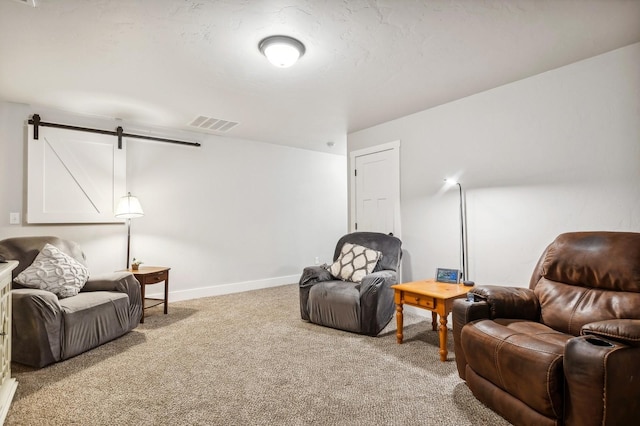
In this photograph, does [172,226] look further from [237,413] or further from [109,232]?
[237,413]

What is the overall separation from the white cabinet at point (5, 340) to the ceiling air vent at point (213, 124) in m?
2.61

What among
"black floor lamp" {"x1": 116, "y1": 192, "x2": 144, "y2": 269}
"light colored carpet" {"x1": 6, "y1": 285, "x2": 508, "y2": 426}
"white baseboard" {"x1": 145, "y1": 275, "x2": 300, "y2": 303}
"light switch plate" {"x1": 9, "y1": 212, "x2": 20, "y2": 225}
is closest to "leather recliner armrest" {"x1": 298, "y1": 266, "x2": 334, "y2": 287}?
"light colored carpet" {"x1": 6, "y1": 285, "x2": 508, "y2": 426}

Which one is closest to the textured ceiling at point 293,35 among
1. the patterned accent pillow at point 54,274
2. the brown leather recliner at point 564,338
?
the brown leather recliner at point 564,338

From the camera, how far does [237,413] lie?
1.87 metres

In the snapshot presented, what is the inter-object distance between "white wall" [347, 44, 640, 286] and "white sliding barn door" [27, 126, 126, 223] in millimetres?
3657

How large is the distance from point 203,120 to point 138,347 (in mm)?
2749

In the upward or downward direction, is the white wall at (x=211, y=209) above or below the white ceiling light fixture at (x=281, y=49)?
below

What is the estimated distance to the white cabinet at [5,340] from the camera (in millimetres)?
1889

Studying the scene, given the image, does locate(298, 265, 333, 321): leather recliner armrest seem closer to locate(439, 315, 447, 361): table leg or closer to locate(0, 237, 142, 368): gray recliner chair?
locate(439, 315, 447, 361): table leg

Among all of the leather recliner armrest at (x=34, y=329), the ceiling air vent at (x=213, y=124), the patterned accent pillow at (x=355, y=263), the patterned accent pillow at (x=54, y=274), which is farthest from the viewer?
the ceiling air vent at (x=213, y=124)

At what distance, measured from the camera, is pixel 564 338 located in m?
1.80

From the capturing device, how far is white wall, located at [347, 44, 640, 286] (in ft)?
8.13

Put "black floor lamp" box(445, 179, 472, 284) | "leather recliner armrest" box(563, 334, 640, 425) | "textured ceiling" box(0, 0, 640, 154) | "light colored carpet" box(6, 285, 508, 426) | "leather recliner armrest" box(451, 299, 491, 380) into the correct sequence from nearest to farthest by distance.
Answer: "leather recliner armrest" box(563, 334, 640, 425), "light colored carpet" box(6, 285, 508, 426), "textured ceiling" box(0, 0, 640, 154), "leather recliner armrest" box(451, 299, 491, 380), "black floor lamp" box(445, 179, 472, 284)

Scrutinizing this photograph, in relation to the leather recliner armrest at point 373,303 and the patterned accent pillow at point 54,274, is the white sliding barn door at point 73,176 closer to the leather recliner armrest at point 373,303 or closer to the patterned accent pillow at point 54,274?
the patterned accent pillow at point 54,274
